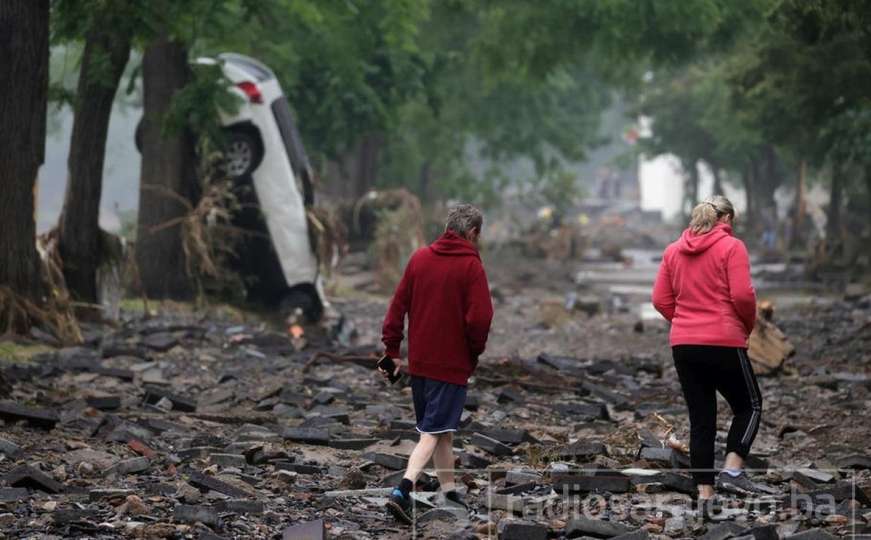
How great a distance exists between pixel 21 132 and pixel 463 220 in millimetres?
7664

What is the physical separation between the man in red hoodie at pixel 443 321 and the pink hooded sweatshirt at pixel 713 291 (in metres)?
1.12

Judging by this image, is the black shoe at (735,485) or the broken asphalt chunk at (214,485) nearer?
the broken asphalt chunk at (214,485)


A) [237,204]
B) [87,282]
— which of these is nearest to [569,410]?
[87,282]

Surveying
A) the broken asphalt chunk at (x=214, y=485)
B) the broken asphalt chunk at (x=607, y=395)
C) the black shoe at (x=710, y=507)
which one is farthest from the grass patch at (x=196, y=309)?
the black shoe at (x=710, y=507)

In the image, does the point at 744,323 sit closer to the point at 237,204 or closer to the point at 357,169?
the point at 237,204

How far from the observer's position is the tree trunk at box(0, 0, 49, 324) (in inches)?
548

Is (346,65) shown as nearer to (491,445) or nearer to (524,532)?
(491,445)

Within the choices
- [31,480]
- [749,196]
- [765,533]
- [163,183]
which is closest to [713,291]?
[765,533]

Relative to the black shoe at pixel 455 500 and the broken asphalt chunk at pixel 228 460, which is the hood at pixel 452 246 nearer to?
the black shoe at pixel 455 500

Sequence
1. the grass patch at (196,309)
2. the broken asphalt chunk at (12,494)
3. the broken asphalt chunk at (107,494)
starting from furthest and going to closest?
the grass patch at (196,309) → the broken asphalt chunk at (107,494) → the broken asphalt chunk at (12,494)

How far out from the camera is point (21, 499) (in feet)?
26.2

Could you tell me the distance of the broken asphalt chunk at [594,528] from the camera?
741cm

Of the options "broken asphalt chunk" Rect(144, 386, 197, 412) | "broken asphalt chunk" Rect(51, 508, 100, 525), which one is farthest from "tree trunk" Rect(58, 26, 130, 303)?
"broken asphalt chunk" Rect(51, 508, 100, 525)

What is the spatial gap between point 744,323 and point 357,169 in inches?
1174
